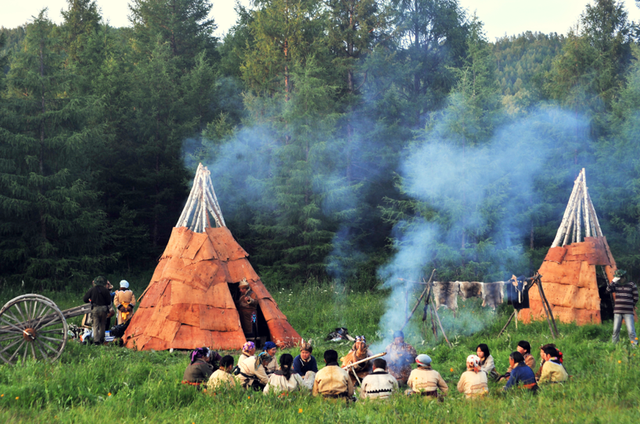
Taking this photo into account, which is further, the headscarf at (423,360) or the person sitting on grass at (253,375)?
the person sitting on grass at (253,375)

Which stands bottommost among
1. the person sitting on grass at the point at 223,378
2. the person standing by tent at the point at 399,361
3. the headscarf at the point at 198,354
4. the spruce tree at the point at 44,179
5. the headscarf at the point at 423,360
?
the person standing by tent at the point at 399,361

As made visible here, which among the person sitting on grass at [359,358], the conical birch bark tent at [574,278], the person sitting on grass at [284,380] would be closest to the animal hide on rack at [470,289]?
the conical birch bark tent at [574,278]

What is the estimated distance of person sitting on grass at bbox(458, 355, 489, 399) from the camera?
751 centimetres

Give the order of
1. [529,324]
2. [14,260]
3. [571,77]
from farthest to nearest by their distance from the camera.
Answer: [571,77] < [14,260] < [529,324]

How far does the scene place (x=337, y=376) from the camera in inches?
296

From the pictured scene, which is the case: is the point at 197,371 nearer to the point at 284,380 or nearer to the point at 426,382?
the point at 284,380

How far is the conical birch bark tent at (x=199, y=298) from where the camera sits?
1177cm

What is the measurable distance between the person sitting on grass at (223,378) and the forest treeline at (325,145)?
467 inches

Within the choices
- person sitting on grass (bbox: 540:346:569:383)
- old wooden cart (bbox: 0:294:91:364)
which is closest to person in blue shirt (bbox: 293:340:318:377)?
person sitting on grass (bbox: 540:346:569:383)

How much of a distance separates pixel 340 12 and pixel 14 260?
16.1 metres

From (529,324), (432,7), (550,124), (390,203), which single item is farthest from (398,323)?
(432,7)

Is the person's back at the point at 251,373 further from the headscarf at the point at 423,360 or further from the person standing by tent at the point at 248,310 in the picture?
the person standing by tent at the point at 248,310

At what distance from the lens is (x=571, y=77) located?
23.9 metres

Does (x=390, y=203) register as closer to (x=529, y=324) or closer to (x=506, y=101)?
(x=529, y=324)
